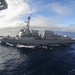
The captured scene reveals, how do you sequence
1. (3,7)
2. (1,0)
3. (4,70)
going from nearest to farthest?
(1,0)
(3,7)
(4,70)

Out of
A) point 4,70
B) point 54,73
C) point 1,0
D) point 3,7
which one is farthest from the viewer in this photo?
point 4,70

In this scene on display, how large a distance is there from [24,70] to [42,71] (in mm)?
4890

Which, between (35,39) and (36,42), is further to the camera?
(35,39)

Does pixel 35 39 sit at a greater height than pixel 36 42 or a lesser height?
greater

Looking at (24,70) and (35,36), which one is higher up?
(35,36)

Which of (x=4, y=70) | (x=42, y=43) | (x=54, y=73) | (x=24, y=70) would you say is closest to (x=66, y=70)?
(x=54, y=73)

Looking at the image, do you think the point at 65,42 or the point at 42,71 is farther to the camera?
the point at 65,42

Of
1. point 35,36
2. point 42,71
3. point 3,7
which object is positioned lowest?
point 42,71

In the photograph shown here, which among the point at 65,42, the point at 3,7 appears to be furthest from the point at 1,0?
the point at 65,42

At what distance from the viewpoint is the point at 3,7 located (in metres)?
8.76

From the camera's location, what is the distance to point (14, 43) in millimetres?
88438

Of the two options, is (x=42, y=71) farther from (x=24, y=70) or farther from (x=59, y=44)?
(x=59, y=44)

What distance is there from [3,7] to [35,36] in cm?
8213

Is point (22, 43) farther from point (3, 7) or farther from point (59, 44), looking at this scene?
point (3, 7)
